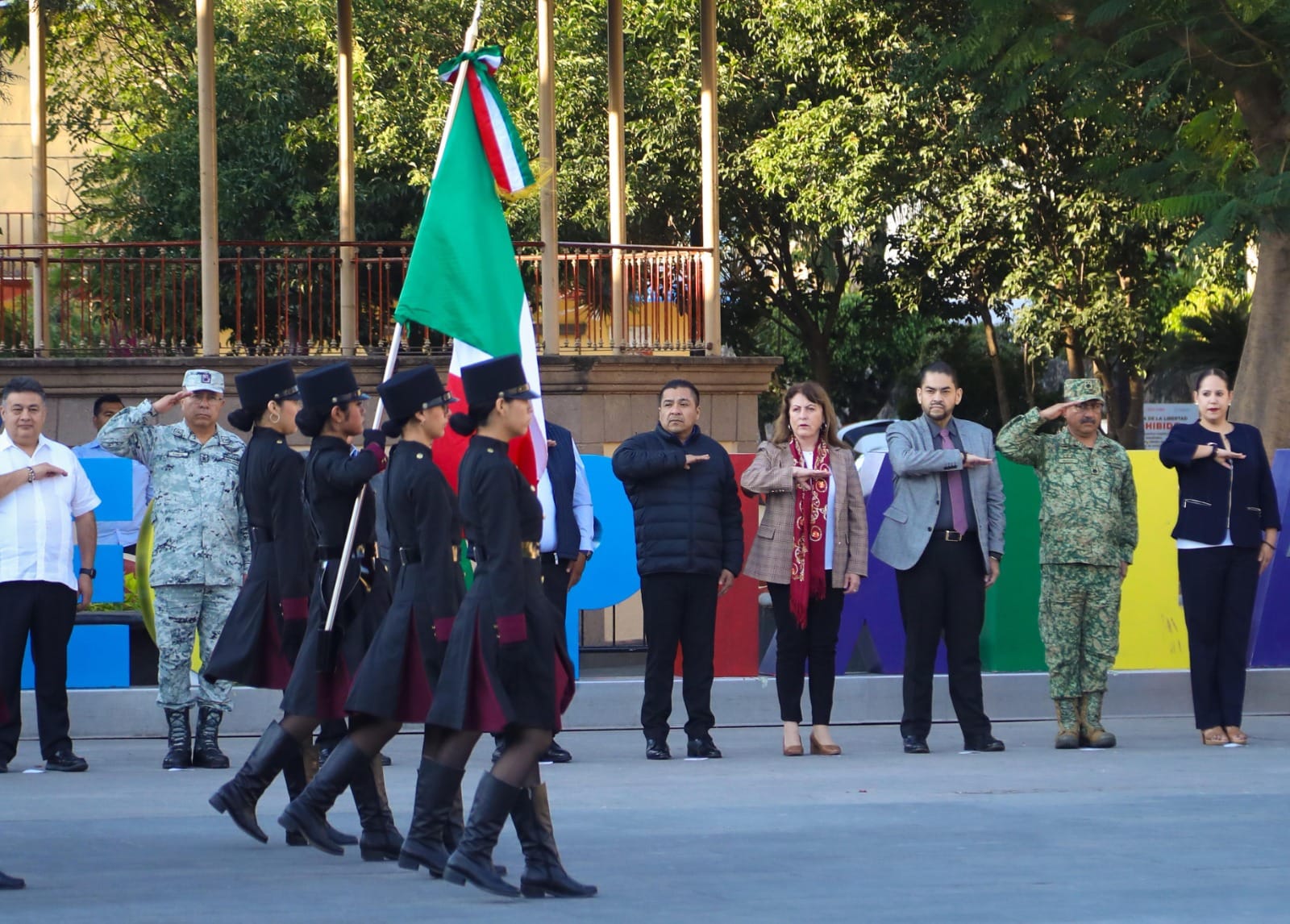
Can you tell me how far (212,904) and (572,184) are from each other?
19.6 meters

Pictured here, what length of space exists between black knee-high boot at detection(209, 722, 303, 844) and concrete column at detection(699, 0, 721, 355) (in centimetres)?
1140

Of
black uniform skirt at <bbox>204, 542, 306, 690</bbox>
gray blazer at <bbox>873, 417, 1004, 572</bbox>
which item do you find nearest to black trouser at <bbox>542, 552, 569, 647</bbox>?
gray blazer at <bbox>873, 417, 1004, 572</bbox>

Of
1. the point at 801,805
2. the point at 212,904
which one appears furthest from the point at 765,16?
the point at 212,904

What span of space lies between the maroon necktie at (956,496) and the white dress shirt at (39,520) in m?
4.61

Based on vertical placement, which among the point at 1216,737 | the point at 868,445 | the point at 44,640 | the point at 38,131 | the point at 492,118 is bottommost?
the point at 1216,737

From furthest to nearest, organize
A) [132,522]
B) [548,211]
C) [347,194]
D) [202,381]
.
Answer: [347,194], [548,211], [132,522], [202,381]

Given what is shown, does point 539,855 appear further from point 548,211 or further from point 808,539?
point 548,211

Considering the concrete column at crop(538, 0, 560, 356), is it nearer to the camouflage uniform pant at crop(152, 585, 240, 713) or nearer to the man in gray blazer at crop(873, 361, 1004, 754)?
A: the man in gray blazer at crop(873, 361, 1004, 754)

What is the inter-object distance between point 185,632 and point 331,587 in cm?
266

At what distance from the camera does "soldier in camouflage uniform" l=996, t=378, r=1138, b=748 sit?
10000 mm

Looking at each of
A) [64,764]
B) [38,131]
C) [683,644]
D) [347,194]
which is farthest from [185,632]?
[38,131]

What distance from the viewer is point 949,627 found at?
9961 millimetres

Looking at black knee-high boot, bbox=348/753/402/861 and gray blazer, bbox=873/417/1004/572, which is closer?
black knee-high boot, bbox=348/753/402/861

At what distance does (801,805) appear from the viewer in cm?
805
